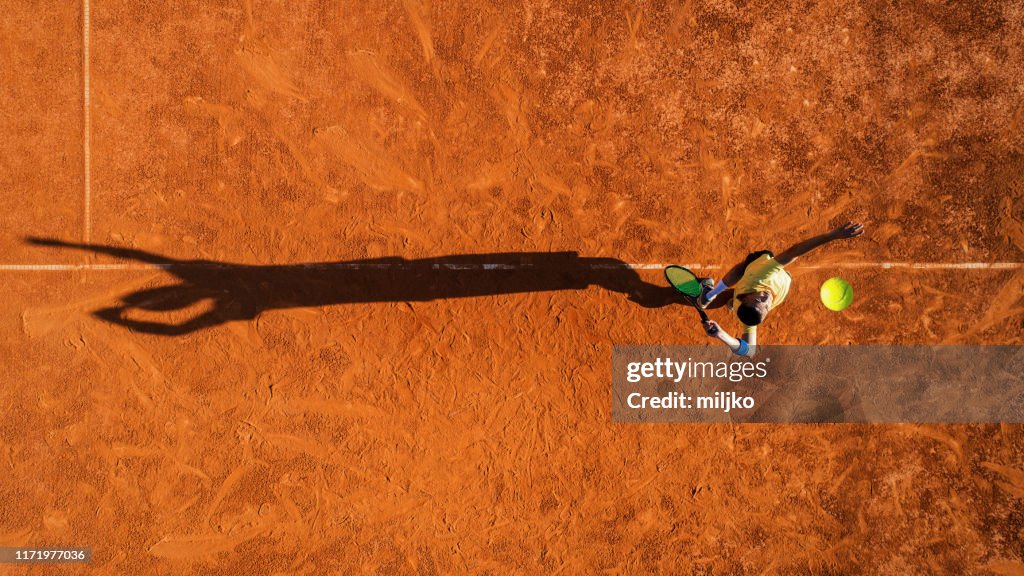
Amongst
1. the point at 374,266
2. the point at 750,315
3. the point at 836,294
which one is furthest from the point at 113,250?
the point at 836,294

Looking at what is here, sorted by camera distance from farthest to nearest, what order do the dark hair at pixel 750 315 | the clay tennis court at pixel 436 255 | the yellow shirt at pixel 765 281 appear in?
the clay tennis court at pixel 436 255
the yellow shirt at pixel 765 281
the dark hair at pixel 750 315

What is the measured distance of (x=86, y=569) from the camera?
6148mm

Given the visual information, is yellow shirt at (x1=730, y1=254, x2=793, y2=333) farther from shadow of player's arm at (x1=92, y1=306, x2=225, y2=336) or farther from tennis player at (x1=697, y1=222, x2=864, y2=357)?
shadow of player's arm at (x1=92, y1=306, x2=225, y2=336)

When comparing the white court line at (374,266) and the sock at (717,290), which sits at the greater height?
the white court line at (374,266)

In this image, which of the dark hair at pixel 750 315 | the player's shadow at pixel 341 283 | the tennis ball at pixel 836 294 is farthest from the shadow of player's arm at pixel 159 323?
the tennis ball at pixel 836 294

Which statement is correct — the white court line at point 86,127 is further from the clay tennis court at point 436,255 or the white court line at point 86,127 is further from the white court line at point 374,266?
the white court line at point 374,266

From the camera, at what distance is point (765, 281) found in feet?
17.0

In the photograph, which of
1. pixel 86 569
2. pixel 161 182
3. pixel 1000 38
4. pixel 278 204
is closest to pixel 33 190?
pixel 161 182

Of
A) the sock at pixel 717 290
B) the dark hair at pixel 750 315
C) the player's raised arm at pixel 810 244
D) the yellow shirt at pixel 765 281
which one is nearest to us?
the dark hair at pixel 750 315

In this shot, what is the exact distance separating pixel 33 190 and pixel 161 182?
133cm

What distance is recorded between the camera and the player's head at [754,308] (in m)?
4.88

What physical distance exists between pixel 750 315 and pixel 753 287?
426 mm

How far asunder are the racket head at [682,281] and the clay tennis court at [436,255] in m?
0.24

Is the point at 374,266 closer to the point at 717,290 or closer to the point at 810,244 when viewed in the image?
the point at 717,290
